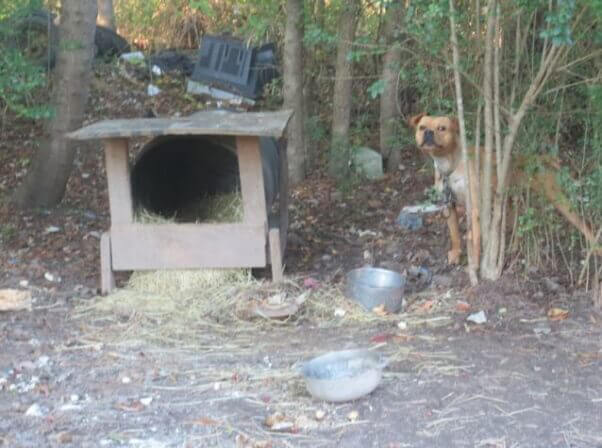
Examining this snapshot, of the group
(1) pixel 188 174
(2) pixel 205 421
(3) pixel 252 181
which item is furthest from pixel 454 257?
(2) pixel 205 421

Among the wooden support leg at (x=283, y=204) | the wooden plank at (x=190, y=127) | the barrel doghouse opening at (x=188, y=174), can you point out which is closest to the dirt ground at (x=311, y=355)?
the wooden support leg at (x=283, y=204)

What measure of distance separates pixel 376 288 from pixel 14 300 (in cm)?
234

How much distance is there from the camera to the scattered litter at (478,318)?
19.4ft

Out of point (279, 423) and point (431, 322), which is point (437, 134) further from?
point (279, 423)

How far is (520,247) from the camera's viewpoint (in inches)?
263

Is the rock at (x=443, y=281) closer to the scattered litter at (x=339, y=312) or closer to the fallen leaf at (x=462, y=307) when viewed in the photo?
the fallen leaf at (x=462, y=307)

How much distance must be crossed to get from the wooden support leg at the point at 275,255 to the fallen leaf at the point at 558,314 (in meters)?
1.77

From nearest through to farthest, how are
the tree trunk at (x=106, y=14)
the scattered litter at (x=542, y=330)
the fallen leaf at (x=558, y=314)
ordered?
the scattered litter at (x=542, y=330) → the fallen leaf at (x=558, y=314) → the tree trunk at (x=106, y=14)

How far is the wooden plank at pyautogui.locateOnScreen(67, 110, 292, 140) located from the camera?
6117mm

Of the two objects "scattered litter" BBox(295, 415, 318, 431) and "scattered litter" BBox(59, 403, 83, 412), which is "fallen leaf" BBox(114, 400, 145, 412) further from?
"scattered litter" BBox(295, 415, 318, 431)

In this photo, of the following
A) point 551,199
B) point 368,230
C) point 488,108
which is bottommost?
point 368,230

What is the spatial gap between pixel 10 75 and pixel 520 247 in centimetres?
388

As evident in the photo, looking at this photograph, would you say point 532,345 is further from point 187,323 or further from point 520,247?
point 187,323

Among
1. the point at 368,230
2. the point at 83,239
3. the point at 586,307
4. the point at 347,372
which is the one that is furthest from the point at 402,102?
the point at 347,372
